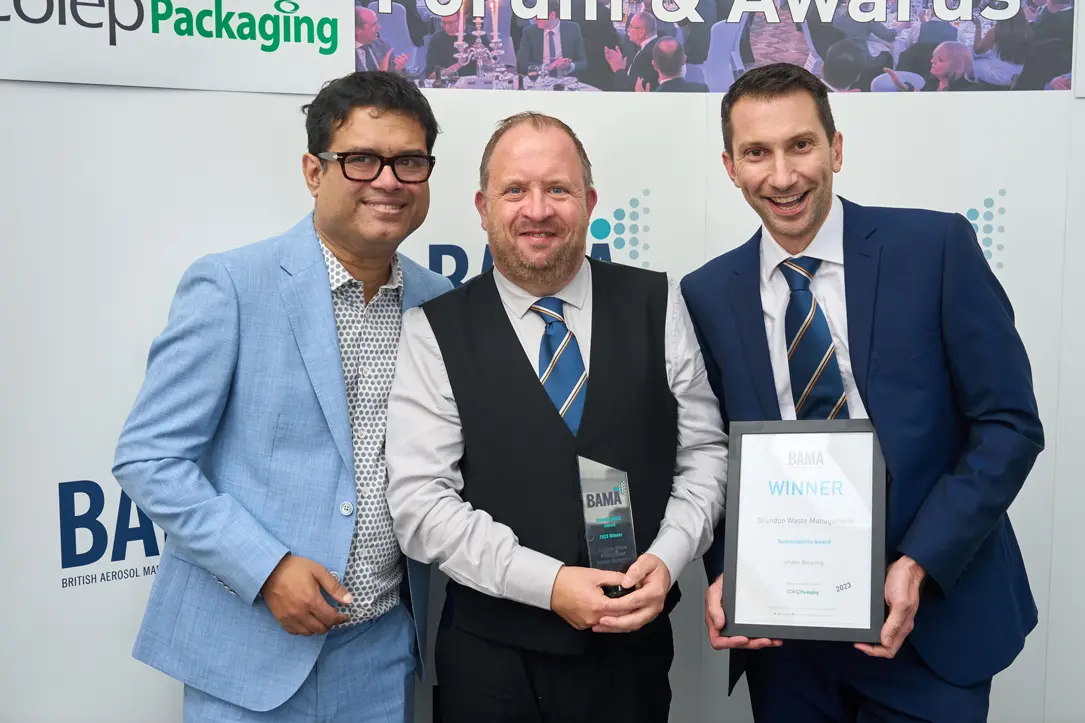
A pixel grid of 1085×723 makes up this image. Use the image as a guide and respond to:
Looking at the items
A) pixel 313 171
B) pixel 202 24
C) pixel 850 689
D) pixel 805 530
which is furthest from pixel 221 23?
pixel 850 689

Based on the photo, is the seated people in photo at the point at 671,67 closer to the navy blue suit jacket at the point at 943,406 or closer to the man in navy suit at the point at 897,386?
the man in navy suit at the point at 897,386

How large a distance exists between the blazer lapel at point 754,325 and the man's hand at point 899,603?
0.41 m

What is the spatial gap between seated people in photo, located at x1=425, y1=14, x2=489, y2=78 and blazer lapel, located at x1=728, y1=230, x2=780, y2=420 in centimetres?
120

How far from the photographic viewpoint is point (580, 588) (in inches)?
70.1

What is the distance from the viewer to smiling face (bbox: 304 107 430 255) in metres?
2.03

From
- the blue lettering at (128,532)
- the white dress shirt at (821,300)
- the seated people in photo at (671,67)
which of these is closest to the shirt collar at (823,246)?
the white dress shirt at (821,300)

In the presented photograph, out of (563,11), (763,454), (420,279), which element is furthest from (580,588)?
(563,11)

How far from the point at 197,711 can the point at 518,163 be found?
1495mm

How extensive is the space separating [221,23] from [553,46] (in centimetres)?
102

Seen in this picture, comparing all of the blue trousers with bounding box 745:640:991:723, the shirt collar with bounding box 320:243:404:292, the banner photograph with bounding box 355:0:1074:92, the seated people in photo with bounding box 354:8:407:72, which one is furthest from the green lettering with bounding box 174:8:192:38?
the blue trousers with bounding box 745:640:991:723

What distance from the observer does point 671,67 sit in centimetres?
279

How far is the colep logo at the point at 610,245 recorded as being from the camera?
9.29 ft

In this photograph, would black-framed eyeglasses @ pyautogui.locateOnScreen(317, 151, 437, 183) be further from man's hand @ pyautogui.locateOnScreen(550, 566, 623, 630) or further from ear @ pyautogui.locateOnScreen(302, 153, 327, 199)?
man's hand @ pyautogui.locateOnScreen(550, 566, 623, 630)

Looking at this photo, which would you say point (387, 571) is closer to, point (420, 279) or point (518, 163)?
point (420, 279)
